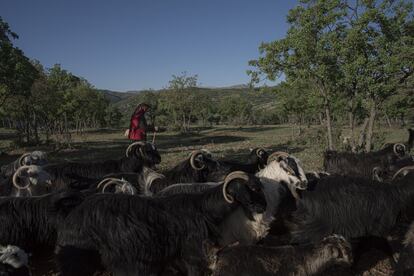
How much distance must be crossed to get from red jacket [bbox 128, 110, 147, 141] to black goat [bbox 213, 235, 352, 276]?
259 inches

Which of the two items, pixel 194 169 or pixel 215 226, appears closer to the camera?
pixel 215 226

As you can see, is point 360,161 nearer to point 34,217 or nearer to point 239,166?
point 239,166

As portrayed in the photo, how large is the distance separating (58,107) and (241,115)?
5530 cm

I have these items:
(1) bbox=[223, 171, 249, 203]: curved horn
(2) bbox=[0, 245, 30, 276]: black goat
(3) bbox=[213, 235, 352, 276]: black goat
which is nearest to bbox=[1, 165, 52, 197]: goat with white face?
(2) bbox=[0, 245, 30, 276]: black goat

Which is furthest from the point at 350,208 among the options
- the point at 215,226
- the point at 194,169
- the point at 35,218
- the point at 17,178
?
the point at 17,178

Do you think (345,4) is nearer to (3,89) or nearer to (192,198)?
(192,198)

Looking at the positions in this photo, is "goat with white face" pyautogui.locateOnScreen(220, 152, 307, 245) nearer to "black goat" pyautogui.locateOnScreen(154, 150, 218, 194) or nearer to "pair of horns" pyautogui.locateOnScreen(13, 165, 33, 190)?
"black goat" pyautogui.locateOnScreen(154, 150, 218, 194)

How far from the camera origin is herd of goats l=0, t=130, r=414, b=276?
3996 millimetres

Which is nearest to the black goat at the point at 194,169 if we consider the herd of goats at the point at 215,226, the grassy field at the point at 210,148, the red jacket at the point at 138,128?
the herd of goats at the point at 215,226

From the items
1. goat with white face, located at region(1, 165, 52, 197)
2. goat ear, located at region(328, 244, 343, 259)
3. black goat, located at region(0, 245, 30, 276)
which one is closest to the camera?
black goat, located at region(0, 245, 30, 276)

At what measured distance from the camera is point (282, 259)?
3988 mm

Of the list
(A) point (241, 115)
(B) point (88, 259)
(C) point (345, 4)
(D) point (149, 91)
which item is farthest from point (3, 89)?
(A) point (241, 115)

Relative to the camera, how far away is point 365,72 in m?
12.9

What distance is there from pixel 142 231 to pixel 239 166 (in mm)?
4416
